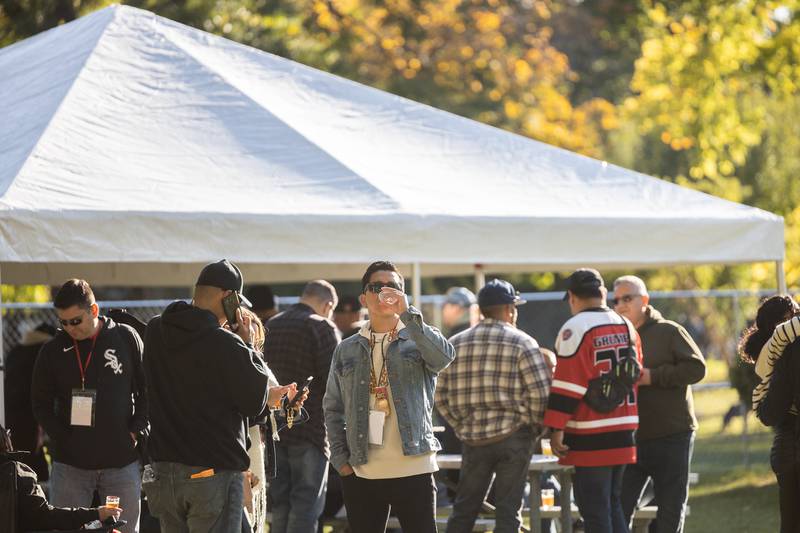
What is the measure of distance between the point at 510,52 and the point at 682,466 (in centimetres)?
1910

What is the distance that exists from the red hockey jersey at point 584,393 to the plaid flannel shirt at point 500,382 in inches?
5.0

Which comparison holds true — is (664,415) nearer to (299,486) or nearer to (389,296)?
(299,486)

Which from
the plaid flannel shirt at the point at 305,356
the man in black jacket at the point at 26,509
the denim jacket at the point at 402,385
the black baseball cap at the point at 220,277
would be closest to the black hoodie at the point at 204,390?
the black baseball cap at the point at 220,277

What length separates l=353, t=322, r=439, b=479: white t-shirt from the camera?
5.50 meters

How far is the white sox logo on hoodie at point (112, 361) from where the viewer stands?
622cm

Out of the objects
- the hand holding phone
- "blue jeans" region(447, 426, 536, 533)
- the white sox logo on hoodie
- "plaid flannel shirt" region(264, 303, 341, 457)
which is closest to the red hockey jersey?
"blue jeans" region(447, 426, 536, 533)

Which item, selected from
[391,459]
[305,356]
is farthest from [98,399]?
[391,459]

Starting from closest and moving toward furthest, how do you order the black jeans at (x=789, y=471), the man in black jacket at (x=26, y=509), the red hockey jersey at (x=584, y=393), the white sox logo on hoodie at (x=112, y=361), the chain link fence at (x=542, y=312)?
the man in black jacket at (x=26, y=509) < the black jeans at (x=789, y=471) < the white sox logo on hoodie at (x=112, y=361) < the red hockey jersey at (x=584, y=393) < the chain link fence at (x=542, y=312)

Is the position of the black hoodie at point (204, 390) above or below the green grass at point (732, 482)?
above

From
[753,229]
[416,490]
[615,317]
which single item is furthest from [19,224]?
[753,229]

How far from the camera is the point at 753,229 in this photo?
8.12 m

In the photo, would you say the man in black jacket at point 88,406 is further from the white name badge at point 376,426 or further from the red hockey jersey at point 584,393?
the red hockey jersey at point 584,393

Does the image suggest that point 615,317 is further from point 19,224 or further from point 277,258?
point 19,224

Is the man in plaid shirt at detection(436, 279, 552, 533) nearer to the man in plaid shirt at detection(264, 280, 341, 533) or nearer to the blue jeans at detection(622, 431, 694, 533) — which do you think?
the blue jeans at detection(622, 431, 694, 533)
